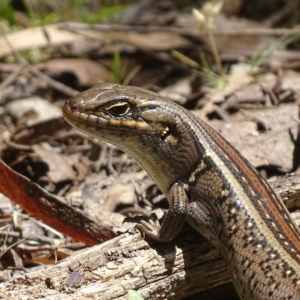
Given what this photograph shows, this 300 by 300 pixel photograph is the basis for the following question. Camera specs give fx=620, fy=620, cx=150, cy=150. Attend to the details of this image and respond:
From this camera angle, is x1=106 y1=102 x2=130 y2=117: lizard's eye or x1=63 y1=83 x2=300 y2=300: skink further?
x1=106 y1=102 x2=130 y2=117: lizard's eye

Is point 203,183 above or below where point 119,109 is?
below

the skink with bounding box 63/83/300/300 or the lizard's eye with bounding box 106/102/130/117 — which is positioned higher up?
the lizard's eye with bounding box 106/102/130/117

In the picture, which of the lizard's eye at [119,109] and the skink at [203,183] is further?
the lizard's eye at [119,109]

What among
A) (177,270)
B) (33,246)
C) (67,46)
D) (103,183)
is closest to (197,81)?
(67,46)

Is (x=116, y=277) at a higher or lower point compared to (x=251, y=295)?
higher

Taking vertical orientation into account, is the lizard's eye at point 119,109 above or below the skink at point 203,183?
above

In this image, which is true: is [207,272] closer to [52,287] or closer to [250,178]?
[250,178]
